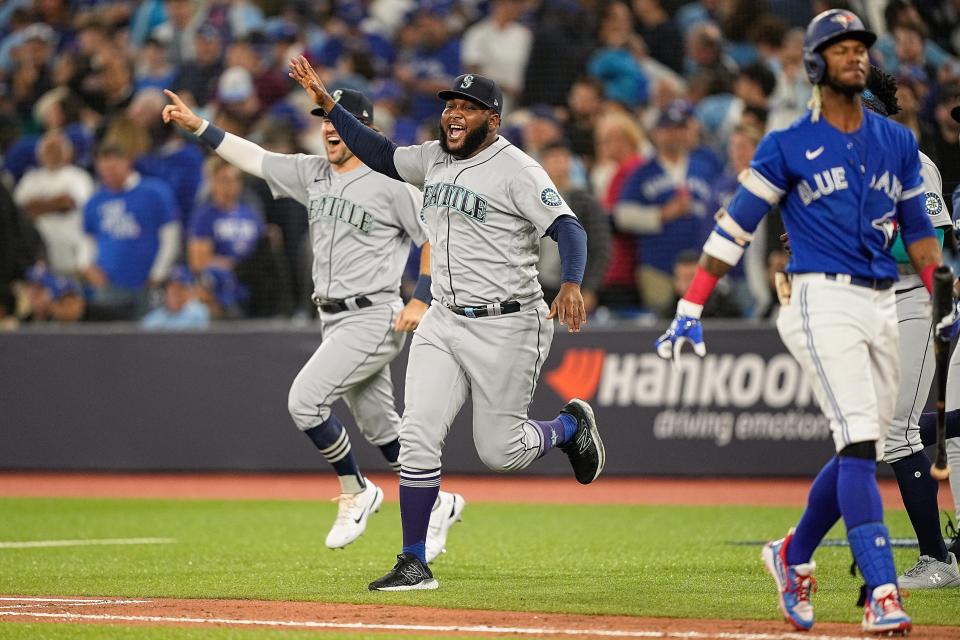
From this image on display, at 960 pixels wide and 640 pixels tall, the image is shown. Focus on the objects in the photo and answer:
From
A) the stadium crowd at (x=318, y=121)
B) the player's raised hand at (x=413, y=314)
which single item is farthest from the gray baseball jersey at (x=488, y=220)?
the stadium crowd at (x=318, y=121)

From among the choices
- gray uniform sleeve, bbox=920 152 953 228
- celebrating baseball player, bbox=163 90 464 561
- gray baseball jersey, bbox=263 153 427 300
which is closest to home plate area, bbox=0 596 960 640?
celebrating baseball player, bbox=163 90 464 561

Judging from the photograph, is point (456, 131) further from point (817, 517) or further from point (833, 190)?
point (817, 517)

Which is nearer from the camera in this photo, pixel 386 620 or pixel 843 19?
pixel 843 19

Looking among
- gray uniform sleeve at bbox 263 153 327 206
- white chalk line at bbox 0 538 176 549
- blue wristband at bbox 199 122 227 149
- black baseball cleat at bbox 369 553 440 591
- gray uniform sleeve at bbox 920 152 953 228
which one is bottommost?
white chalk line at bbox 0 538 176 549

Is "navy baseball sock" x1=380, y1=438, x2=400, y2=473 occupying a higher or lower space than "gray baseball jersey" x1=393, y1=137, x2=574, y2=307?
lower

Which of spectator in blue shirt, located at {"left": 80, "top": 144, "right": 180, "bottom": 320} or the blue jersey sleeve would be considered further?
spectator in blue shirt, located at {"left": 80, "top": 144, "right": 180, "bottom": 320}

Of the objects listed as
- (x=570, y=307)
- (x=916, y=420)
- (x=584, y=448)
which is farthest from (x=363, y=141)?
(x=916, y=420)

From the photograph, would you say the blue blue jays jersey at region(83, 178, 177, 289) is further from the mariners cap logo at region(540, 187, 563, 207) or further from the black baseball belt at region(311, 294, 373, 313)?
the mariners cap logo at region(540, 187, 563, 207)

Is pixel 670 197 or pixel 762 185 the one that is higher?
pixel 762 185
